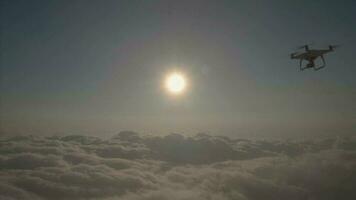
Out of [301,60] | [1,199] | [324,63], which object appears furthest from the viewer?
[1,199]

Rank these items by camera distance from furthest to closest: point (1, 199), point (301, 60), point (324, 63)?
point (1, 199), point (301, 60), point (324, 63)

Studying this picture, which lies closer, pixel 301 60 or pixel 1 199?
pixel 301 60

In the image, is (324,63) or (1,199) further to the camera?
(1,199)

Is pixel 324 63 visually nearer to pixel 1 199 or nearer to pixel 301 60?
pixel 301 60

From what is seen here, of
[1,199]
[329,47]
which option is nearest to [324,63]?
[329,47]

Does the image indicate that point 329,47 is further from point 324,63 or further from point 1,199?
point 1,199

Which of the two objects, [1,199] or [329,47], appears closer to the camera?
[329,47]
